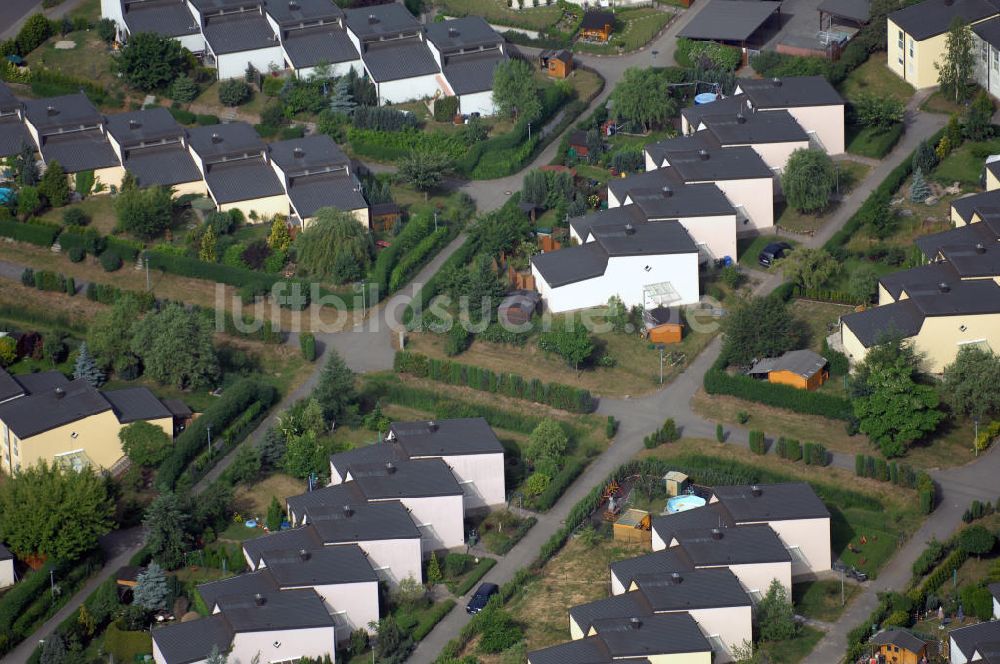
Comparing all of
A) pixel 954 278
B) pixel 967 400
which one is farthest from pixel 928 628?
pixel 954 278

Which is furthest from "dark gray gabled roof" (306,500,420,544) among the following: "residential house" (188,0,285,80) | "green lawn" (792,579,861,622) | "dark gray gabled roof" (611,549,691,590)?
"residential house" (188,0,285,80)

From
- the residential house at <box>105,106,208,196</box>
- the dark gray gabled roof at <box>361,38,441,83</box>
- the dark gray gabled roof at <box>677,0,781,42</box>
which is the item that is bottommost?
the residential house at <box>105,106,208,196</box>

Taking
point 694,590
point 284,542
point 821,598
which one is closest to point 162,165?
point 284,542

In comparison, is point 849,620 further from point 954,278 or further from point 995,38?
point 995,38

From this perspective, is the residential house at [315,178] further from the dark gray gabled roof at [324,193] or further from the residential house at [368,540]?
the residential house at [368,540]

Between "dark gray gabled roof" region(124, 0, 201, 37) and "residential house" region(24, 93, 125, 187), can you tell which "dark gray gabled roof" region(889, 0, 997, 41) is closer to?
"dark gray gabled roof" region(124, 0, 201, 37)
